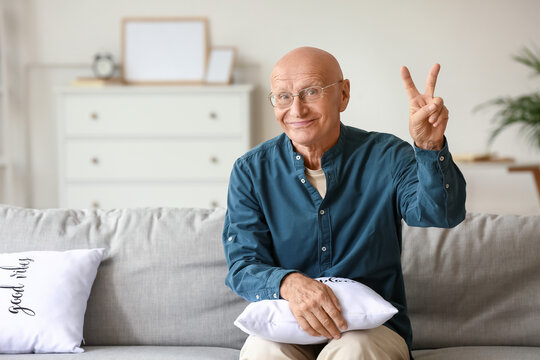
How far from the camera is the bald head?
1634mm

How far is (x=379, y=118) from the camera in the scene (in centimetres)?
467

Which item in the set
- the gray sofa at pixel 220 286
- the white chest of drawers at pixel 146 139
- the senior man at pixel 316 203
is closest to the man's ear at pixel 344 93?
the senior man at pixel 316 203

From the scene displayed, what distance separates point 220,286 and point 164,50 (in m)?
3.07

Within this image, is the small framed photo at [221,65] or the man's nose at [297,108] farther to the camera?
the small framed photo at [221,65]

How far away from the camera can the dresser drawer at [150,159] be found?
4.27m

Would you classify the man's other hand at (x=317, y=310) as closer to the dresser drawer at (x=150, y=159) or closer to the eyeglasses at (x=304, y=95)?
the eyeglasses at (x=304, y=95)

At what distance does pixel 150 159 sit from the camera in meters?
4.31

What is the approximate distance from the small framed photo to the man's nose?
2.86 meters

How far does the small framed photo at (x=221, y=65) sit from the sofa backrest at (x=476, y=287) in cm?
279

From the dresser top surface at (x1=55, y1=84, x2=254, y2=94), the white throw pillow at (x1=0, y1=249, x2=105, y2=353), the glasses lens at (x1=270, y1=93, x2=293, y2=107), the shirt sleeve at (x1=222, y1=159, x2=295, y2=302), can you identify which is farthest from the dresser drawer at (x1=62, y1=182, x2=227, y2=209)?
the glasses lens at (x1=270, y1=93, x2=293, y2=107)

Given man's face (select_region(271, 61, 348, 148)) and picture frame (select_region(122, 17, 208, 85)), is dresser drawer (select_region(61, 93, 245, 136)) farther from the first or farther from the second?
man's face (select_region(271, 61, 348, 148))

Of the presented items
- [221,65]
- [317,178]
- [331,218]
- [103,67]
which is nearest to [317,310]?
[331,218]

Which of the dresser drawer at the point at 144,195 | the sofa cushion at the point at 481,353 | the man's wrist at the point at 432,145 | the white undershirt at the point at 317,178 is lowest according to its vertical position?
the dresser drawer at the point at 144,195

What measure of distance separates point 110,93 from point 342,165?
2.90m
